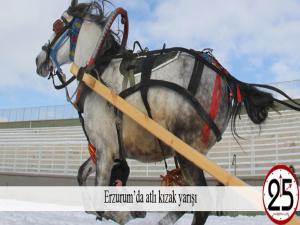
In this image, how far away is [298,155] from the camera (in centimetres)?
1216

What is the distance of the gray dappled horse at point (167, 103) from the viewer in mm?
3031

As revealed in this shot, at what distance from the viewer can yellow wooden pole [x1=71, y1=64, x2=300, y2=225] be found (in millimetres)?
2762

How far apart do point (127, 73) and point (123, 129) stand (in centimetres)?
46

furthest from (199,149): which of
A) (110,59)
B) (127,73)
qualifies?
(110,59)

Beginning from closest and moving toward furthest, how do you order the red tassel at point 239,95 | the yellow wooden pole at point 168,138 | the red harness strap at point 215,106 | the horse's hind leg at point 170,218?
1. the yellow wooden pole at point 168,138
2. the red harness strap at point 215,106
3. the horse's hind leg at point 170,218
4. the red tassel at point 239,95

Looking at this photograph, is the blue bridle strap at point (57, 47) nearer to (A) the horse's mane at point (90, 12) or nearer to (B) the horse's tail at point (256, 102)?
(A) the horse's mane at point (90, 12)

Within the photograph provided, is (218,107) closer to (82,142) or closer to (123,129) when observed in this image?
(123,129)

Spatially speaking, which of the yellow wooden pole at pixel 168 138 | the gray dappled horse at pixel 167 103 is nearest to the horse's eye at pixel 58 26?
the gray dappled horse at pixel 167 103

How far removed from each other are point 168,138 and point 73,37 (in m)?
1.52

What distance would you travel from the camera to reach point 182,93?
3.04 metres

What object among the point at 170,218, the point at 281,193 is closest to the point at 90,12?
the point at 170,218

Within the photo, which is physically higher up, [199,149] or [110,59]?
[110,59]

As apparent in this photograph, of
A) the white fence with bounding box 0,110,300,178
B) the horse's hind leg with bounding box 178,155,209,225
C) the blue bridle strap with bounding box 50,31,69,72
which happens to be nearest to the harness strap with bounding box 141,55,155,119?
the horse's hind leg with bounding box 178,155,209,225

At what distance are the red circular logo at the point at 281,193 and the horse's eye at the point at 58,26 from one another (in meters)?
2.37
